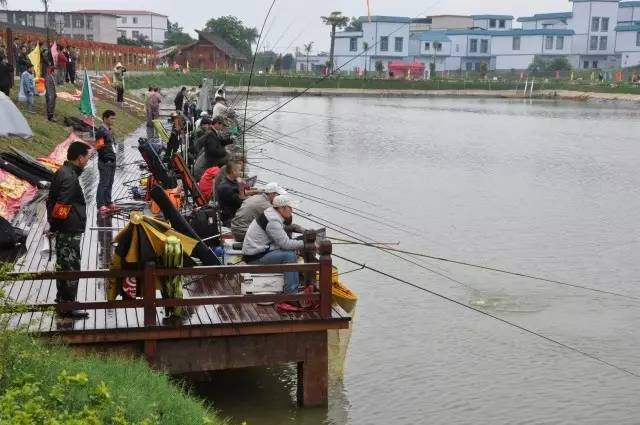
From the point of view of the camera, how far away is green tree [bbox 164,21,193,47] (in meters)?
119

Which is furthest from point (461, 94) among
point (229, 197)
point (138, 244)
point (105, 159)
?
point (138, 244)

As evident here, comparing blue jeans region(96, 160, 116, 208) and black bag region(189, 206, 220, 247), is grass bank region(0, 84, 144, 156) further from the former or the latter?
black bag region(189, 206, 220, 247)

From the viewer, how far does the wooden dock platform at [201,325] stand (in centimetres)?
812

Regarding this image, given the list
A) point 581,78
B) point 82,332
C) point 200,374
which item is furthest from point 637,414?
point 581,78

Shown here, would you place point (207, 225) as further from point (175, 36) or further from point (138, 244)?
point (175, 36)

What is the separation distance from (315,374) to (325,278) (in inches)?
44.6

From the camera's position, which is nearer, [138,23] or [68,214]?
[68,214]

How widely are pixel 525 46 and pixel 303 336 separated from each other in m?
112

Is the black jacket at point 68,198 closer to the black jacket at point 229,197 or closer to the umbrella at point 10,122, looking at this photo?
the black jacket at point 229,197

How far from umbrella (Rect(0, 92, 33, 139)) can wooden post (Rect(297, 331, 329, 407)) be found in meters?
6.90

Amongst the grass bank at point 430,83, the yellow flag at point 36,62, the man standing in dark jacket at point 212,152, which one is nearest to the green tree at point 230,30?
the grass bank at point 430,83

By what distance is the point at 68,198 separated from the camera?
809 centimetres

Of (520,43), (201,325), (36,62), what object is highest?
(520,43)

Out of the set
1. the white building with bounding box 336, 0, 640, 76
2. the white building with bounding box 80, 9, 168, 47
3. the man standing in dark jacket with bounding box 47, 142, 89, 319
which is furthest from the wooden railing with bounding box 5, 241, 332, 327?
the white building with bounding box 80, 9, 168, 47
